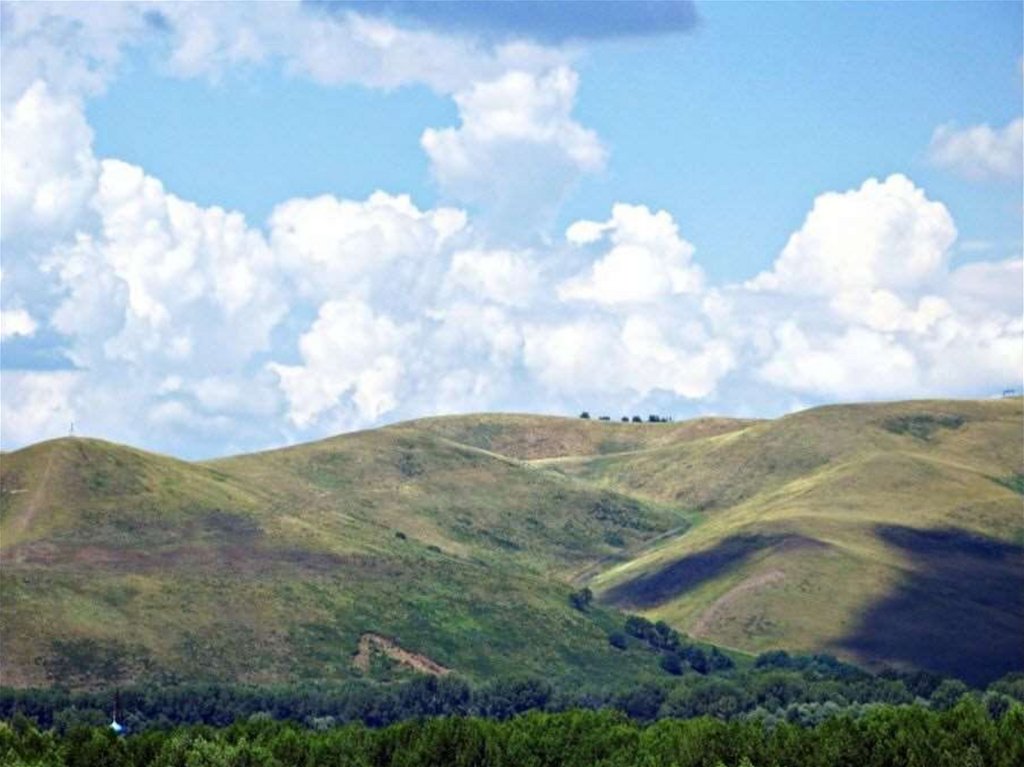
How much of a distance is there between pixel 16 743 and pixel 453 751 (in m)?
38.1

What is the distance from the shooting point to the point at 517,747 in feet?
566

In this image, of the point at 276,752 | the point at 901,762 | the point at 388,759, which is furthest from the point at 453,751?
the point at 901,762

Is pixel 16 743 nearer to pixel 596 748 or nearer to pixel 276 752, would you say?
pixel 276 752

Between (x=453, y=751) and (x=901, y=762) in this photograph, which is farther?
(x=453, y=751)

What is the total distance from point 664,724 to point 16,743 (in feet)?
192

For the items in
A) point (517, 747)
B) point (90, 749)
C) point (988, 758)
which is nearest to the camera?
point (988, 758)

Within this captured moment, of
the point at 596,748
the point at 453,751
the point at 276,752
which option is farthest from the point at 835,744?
the point at 276,752

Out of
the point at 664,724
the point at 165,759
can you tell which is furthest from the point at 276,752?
the point at 664,724

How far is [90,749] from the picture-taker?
16162cm

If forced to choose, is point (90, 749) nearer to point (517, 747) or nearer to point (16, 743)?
point (16, 743)

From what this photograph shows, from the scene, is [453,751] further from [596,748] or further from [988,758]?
[988,758]

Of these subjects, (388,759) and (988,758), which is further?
(388,759)

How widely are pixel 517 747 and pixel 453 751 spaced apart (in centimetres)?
584

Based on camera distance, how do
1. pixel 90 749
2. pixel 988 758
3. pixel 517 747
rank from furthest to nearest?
pixel 517 747, pixel 90 749, pixel 988 758
